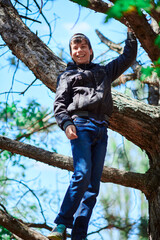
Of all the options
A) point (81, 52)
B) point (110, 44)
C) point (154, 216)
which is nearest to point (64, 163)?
point (154, 216)

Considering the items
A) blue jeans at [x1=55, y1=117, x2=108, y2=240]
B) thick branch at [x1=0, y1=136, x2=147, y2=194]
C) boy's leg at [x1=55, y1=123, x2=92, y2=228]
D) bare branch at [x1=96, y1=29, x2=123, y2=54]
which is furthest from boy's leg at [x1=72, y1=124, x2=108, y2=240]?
bare branch at [x1=96, y1=29, x2=123, y2=54]

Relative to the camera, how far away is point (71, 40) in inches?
113

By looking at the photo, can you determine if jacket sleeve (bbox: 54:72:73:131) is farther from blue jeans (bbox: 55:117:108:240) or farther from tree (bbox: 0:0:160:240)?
tree (bbox: 0:0:160:240)

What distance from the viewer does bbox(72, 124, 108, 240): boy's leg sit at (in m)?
2.47

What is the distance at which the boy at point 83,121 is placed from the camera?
2.39 meters

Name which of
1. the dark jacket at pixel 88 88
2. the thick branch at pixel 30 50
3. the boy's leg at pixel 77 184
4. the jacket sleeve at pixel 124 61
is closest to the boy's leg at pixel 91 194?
the boy's leg at pixel 77 184

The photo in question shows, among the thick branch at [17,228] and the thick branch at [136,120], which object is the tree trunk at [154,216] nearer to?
the thick branch at [136,120]

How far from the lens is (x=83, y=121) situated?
8.32ft

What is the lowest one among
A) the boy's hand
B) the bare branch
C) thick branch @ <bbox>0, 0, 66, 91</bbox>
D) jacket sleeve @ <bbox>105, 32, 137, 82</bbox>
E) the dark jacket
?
the boy's hand

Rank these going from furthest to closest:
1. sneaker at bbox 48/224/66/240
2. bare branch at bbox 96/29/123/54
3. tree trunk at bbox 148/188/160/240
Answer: bare branch at bbox 96/29/123/54 < tree trunk at bbox 148/188/160/240 < sneaker at bbox 48/224/66/240

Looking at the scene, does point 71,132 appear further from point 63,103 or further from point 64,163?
point 64,163

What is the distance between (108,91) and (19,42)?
1.01 metres

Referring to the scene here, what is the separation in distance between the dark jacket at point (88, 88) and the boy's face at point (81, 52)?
0.04 m

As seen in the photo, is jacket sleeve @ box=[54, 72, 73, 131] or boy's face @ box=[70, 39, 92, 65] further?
boy's face @ box=[70, 39, 92, 65]
